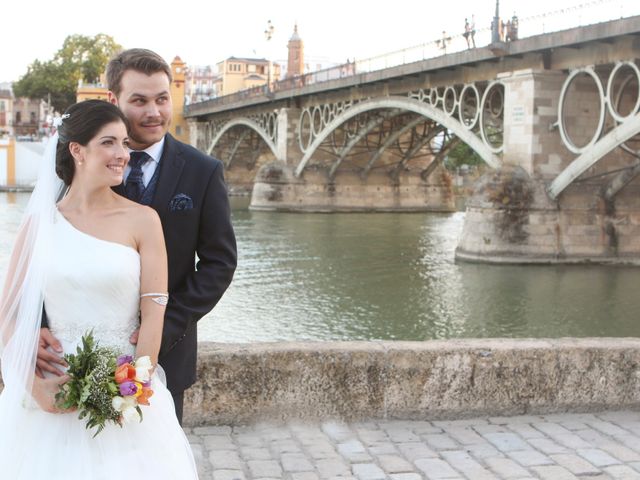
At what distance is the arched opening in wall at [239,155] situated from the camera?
49.4 m

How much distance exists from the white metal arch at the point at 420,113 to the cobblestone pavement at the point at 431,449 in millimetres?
16572

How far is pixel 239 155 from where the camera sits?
51.1m

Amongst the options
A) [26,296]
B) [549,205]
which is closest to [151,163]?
[26,296]

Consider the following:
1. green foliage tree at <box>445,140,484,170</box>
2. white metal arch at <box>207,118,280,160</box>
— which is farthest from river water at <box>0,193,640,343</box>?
green foliage tree at <box>445,140,484,170</box>

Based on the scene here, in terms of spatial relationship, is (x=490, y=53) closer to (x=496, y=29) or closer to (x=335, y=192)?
(x=496, y=29)

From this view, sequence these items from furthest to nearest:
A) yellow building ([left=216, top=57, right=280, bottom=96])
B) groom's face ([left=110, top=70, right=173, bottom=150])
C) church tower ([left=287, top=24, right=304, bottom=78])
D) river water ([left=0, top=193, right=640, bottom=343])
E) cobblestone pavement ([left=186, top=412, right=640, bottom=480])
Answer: yellow building ([left=216, top=57, right=280, bottom=96]), church tower ([left=287, top=24, right=304, bottom=78]), river water ([left=0, top=193, right=640, bottom=343]), cobblestone pavement ([left=186, top=412, right=640, bottom=480]), groom's face ([left=110, top=70, right=173, bottom=150])

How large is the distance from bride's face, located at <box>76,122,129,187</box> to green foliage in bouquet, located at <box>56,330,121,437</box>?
43 cm

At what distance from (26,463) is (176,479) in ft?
1.33

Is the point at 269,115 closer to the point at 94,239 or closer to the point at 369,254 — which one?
the point at 369,254

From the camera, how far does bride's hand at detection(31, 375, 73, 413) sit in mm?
2451

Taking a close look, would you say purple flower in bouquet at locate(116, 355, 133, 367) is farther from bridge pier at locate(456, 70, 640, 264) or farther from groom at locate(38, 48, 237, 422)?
bridge pier at locate(456, 70, 640, 264)

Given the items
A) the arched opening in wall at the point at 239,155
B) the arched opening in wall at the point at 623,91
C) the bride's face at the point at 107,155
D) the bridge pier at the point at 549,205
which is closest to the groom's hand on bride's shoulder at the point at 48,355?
the bride's face at the point at 107,155

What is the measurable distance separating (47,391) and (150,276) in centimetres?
41

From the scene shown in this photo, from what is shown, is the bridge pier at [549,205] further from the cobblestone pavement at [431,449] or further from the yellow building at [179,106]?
the yellow building at [179,106]
